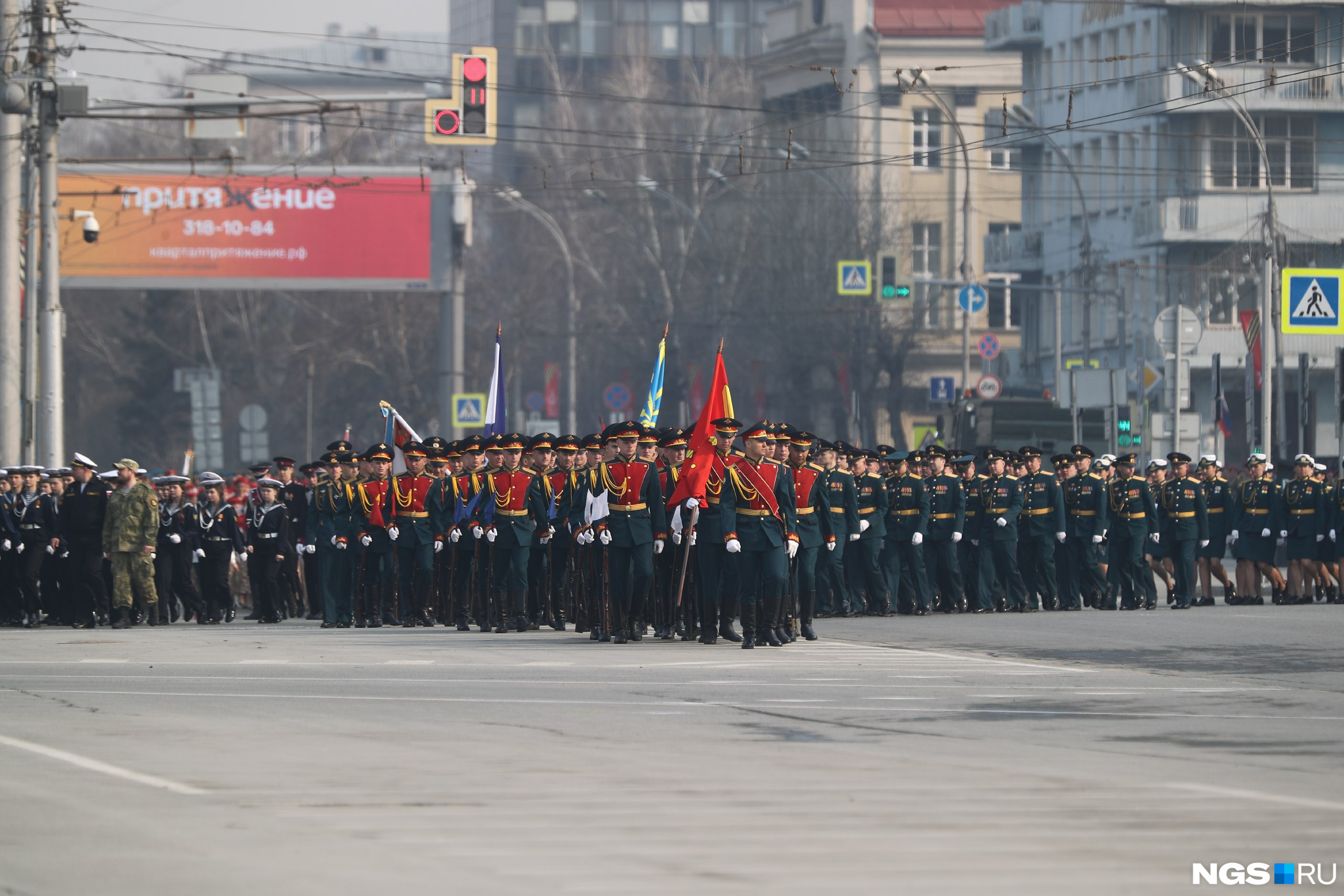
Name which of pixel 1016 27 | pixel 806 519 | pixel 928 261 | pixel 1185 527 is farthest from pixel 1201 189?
pixel 806 519

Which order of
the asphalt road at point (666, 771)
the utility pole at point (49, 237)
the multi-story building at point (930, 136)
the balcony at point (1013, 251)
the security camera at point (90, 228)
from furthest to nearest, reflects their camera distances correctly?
the multi-story building at point (930, 136) → the balcony at point (1013, 251) → the security camera at point (90, 228) → the utility pole at point (49, 237) → the asphalt road at point (666, 771)

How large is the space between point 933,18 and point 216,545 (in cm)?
6010

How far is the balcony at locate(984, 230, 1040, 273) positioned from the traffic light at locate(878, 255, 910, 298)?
27.8 metres

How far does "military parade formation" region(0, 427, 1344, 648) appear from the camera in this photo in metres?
18.6

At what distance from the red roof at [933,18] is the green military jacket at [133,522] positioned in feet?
196

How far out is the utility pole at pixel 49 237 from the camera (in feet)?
84.9

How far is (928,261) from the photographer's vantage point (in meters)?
76.7

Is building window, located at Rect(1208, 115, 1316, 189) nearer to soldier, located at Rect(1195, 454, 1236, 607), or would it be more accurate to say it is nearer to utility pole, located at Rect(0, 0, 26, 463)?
soldier, located at Rect(1195, 454, 1236, 607)

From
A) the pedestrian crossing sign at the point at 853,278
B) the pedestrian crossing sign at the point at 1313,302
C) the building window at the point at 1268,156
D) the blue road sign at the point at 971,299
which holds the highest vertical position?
the building window at the point at 1268,156

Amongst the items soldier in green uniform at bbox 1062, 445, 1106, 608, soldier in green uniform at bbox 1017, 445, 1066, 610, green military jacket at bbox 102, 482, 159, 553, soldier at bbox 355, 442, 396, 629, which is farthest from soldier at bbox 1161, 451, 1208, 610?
green military jacket at bbox 102, 482, 159, 553

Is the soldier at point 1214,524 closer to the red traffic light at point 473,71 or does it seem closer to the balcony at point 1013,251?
the red traffic light at point 473,71

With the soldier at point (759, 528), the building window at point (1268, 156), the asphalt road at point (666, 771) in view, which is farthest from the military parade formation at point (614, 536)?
the building window at point (1268, 156)

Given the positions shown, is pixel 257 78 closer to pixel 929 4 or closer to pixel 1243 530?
pixel 1243 530

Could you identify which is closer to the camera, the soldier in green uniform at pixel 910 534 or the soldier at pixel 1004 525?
the soldier in green uniform at pixel 910 534
